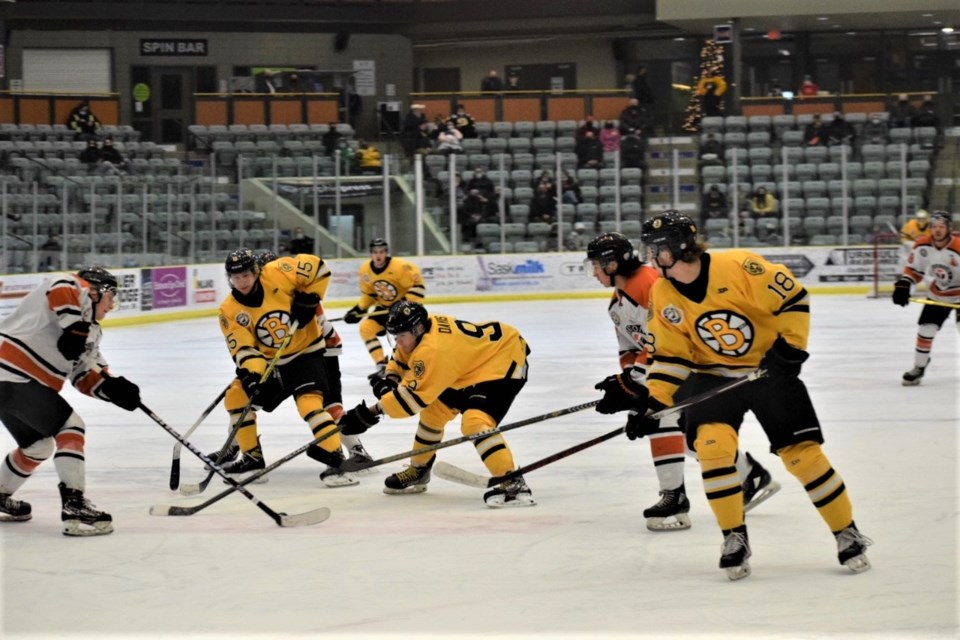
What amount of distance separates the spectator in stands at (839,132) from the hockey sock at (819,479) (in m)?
16.5

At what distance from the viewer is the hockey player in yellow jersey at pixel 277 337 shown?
6008 mm

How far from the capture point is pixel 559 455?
5.07 metres

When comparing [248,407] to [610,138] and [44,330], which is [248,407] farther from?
[610,138]

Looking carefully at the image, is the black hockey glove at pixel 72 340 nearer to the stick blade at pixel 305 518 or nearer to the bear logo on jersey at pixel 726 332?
the stick blade at pixel 305 518

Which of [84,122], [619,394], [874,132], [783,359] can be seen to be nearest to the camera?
[783,359]

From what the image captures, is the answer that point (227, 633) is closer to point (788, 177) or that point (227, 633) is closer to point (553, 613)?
point (553, 613)

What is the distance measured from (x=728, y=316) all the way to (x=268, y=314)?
2.65m

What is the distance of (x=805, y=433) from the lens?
403 cm

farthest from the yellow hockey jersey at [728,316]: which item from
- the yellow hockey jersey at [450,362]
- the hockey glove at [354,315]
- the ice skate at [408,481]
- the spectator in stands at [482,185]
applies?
the spectator in stands at [482,185]

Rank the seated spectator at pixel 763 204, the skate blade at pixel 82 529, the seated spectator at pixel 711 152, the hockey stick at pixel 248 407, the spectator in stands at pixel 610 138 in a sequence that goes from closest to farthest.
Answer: the skate blade at pixel 82 529 → the hockey stick at pixel 248 407 → the seated spectator at pixel 763 204 → the seated spectator at pixel 711 152 → the spectator in stands at pixel 610 138

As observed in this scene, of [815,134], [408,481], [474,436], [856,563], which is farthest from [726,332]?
[815,134]

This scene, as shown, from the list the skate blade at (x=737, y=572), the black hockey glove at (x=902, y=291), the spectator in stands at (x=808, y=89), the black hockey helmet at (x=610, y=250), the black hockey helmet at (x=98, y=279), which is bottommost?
the skate blade at (x=737, y=572)

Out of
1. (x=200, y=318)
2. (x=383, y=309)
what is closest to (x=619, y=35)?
(x=200, y=318)

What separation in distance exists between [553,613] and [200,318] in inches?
527
